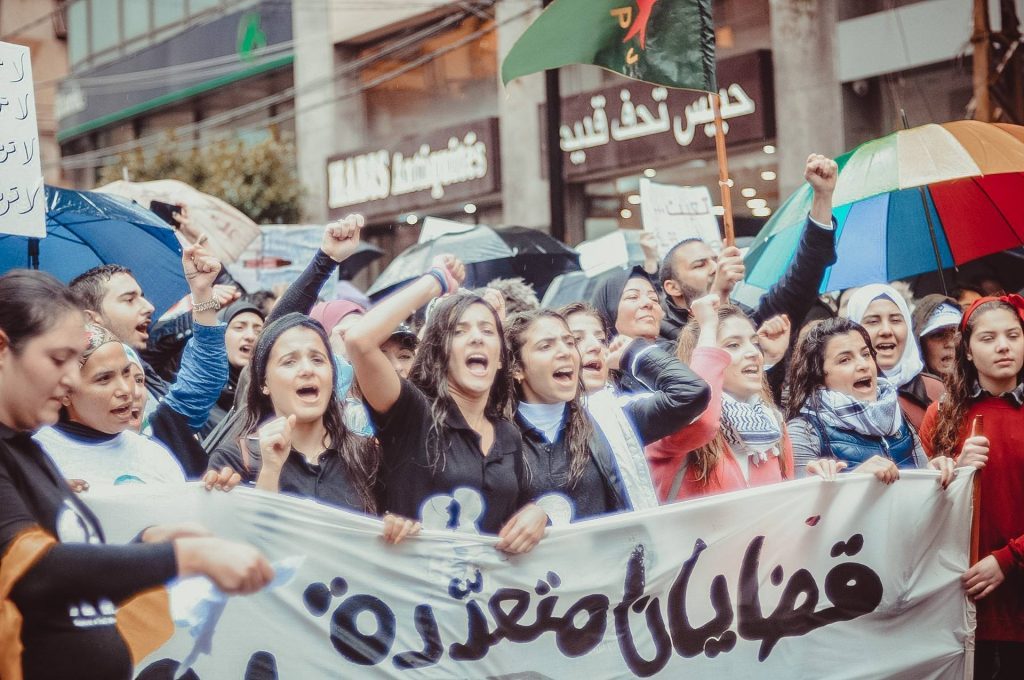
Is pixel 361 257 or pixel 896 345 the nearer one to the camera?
pixel 896 345

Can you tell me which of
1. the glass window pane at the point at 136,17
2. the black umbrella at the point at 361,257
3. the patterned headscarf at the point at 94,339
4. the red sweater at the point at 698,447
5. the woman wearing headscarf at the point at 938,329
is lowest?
the red sweater at the point at 698,447

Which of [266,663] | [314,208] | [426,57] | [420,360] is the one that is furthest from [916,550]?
[314,208]

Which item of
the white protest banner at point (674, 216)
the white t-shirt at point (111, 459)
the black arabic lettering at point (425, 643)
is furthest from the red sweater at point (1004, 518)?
the white t-shirt at point (111, 459)

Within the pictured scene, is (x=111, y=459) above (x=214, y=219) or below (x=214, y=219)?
below

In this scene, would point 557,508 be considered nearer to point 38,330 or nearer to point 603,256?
point 38,330

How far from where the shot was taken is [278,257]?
9.80 m

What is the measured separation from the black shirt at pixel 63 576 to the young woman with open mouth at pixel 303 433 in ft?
3.55

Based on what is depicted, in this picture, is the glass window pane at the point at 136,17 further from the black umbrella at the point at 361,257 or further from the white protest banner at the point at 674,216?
the white protest banner at the point at 674,216

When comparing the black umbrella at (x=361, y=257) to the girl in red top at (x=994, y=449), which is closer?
the girl in red top at (x=994, y=449)

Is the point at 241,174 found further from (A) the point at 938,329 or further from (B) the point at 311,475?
(B) the point at 311,475

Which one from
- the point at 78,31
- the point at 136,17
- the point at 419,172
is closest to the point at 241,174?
the point at 419,172

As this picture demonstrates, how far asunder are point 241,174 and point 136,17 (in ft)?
31.3

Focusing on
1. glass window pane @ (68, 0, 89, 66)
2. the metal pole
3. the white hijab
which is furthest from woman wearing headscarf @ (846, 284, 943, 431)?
glass window pane @ (68, 0, 89, 66)

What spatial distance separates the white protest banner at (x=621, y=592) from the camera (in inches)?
138
